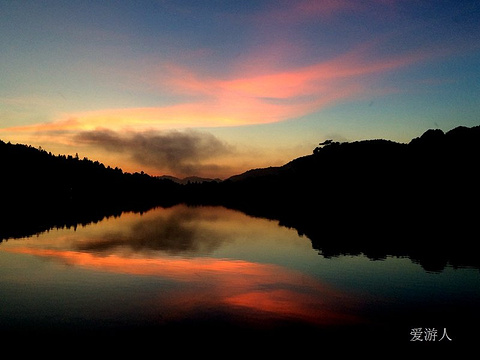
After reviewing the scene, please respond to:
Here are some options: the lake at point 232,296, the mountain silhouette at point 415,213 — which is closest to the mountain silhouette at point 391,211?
the mountain silhouette at point 415,213

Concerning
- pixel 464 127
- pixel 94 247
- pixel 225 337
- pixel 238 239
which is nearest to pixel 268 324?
pixel 225 337

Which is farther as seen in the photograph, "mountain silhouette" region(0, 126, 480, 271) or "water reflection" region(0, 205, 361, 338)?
"mountain silhouette" region(0, 126, 480, 271)

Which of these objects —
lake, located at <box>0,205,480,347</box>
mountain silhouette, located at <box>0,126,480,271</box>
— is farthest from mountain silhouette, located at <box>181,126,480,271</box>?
lake, located at <box>0,205,480,347</box>

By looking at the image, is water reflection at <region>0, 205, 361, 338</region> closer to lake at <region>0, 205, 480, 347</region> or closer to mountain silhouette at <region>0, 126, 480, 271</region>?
lake at <region>0, 205, 480, 347</region>

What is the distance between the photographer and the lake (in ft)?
66.8

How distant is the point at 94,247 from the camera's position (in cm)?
5050

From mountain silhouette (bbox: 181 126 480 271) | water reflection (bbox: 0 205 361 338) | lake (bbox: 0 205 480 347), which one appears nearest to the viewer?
lake (bbox: 0 205 480 347)

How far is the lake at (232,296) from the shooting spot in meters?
20.4

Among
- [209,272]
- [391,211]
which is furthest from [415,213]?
[209,272]

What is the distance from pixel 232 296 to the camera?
1079 inches

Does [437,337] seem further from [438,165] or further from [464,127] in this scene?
[464,127]

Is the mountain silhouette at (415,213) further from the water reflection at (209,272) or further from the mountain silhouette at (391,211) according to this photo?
the water reflection at (209,272)

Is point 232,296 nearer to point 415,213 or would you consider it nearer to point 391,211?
point 415,213

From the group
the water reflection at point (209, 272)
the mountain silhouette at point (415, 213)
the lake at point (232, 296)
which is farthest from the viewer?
the mountain silhouette at point (415, 213)
